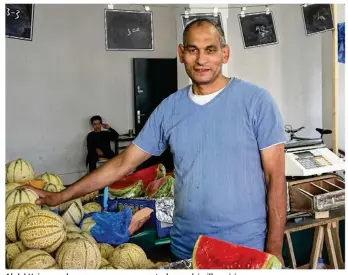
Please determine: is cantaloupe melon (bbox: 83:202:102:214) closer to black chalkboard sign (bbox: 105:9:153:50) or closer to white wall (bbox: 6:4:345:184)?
black chalkboard sign (bbox: 105:9:153:50)

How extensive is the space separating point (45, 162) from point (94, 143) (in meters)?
0.58

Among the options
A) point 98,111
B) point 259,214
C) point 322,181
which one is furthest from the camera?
point 98,111

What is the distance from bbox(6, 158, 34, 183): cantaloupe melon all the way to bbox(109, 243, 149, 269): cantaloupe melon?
1.95ft

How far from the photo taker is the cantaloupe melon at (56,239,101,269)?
112 cm

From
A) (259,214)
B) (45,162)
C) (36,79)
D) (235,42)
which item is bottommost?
(45,162)

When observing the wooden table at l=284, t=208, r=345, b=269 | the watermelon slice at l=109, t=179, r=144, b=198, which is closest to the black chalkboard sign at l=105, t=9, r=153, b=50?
the watermelon slice at l=109, t=179, r=144, b=198

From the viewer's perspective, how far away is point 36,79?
4.83 metres

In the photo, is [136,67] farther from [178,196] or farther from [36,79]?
[178,196]

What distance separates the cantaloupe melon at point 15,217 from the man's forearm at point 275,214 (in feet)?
2.16

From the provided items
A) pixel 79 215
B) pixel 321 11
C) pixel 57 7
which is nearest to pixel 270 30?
→ pixel 321 11

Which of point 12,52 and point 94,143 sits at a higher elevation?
point 12,52

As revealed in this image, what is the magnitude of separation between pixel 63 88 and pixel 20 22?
6.54 ft

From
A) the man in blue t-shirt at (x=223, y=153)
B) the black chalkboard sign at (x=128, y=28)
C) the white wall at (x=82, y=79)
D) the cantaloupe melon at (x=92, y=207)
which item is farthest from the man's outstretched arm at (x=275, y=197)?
the white wall at (x=82, y=79)

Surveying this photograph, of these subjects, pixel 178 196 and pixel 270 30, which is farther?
pixel 270 30
